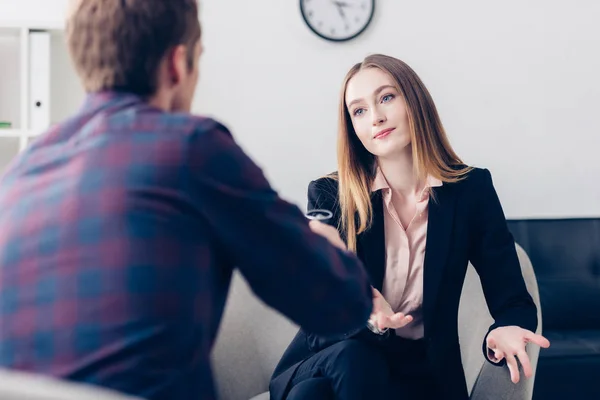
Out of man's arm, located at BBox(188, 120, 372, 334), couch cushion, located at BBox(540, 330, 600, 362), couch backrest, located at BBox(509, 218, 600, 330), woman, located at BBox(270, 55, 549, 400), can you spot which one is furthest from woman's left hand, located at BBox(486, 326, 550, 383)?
couch backrest, located at BBox(509, 218, 600, 330)

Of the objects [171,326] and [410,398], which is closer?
[171,326]

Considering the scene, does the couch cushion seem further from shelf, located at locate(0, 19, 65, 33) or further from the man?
shelf, located at locate(0, 19, 65, 33)

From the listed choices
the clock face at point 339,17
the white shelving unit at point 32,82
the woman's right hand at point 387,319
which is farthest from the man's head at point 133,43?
the clock face at point 339,17

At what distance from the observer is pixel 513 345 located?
1526 millimetres

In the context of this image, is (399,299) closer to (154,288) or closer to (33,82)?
(154,288)

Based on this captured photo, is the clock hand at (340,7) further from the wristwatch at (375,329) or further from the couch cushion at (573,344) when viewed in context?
the wristwatch at (375,329)

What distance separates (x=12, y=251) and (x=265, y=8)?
254cm

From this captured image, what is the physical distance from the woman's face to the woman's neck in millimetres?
21

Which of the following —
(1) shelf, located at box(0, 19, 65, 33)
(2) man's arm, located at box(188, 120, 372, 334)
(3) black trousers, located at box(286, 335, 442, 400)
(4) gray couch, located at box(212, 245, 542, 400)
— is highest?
(1) shelf, located at box(0, 19, 65, 33)

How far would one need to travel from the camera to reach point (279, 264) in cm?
85

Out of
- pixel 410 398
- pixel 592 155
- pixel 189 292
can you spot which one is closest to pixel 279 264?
pixel 189 292

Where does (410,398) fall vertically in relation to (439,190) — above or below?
below

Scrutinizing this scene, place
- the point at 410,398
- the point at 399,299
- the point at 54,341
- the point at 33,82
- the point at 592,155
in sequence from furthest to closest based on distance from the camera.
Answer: the point at 592,155 < the point at 33,82 < the point at 399,299 < the point at 410,398 < the point at 54,341

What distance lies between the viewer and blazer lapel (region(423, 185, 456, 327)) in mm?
1758
